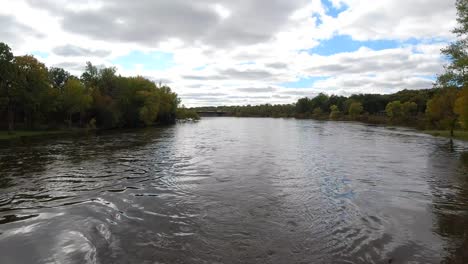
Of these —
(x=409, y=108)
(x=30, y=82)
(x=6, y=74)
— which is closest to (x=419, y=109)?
(x=409, y=108)

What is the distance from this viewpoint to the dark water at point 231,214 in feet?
31.3

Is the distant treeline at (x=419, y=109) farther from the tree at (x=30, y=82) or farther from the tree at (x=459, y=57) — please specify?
the tree at (x=30, y=82)

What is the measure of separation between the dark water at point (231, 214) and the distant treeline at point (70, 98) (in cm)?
3806

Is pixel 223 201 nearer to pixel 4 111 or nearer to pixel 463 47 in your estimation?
pixel 463 47

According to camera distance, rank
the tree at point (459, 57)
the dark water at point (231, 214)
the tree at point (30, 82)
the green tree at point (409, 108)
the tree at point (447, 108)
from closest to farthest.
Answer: the dark water at point (231, 214) < the tree at point (459, 57) < the tree at point (447, 108) < the tree at point (30, 82) < the green tree at point (409, 108)

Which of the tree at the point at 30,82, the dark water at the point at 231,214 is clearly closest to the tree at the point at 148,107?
the tree at the point at 30,82

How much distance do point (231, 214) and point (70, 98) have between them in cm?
6677

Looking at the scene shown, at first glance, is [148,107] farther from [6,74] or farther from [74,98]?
[6,74]

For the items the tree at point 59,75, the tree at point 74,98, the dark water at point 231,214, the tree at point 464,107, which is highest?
the tree at point 59,75

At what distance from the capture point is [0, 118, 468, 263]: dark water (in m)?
9.53

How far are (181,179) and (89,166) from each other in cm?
891

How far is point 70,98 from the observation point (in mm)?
70000

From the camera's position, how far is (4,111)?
2564 inches

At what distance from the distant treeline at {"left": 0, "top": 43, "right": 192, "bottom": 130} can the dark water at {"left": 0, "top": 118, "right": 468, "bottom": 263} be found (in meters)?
38.1
